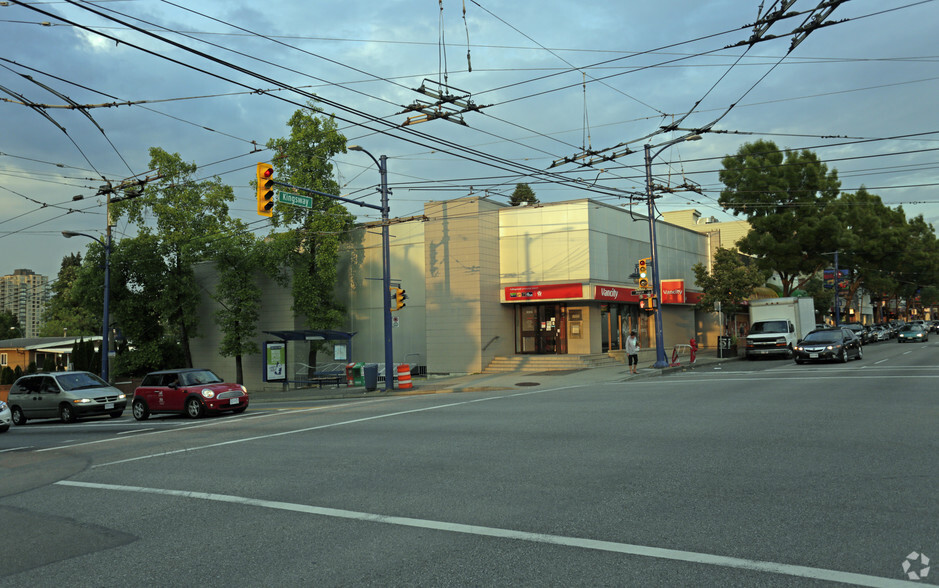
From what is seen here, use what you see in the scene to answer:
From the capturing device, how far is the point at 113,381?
123 ft

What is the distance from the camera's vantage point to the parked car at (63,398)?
20.8 metres

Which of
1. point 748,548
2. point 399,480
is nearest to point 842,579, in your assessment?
point 748,548

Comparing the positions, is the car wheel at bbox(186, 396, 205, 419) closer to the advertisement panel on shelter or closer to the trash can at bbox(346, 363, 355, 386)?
the trash can at bbox(346, 363, 355, 386)

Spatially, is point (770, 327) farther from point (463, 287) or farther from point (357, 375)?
point (357, 375)

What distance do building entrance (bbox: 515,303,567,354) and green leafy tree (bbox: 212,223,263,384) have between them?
1468 cm

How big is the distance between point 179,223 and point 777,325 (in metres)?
32.6

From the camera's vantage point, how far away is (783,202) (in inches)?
1827

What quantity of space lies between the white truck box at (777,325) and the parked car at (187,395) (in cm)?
2630

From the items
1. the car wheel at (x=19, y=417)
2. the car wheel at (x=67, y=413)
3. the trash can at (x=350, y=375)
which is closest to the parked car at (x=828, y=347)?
the trash can at (x=350, y=375)

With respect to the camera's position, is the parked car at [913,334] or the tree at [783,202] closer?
the tree at [783,202]

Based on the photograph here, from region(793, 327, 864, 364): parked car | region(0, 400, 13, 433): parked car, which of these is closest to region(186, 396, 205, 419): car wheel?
region(0, 400, 13, 433): parked car

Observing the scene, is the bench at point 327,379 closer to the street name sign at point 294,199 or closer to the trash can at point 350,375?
the trash can at point 350,375

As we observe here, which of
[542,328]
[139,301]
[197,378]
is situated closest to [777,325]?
[542,328]

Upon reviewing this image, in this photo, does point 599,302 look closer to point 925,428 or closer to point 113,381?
point 925,428
